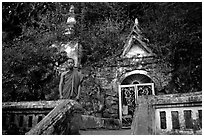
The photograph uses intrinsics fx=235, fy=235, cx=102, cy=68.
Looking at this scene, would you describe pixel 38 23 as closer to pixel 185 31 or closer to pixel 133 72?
pixel 133 72

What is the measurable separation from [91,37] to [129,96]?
11.5 ft

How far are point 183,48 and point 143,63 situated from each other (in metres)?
1.90

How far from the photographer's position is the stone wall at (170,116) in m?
3.88

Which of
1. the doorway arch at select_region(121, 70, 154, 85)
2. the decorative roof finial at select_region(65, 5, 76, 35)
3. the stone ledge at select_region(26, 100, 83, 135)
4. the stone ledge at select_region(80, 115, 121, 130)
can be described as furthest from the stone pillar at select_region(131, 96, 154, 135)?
A: the decorative roof finial at select_region(65, 5, 76, 35)

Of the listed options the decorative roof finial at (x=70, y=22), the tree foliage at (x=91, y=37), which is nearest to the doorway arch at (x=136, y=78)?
the tree foliage at (x=91, y=37)

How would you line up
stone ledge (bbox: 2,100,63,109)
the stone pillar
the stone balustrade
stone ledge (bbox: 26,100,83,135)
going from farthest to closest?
stone ledge (bbox: 2,100,63,109)
the stone balustrade
stone ledge (bbox: 26,100,83,135)
the stone pillar

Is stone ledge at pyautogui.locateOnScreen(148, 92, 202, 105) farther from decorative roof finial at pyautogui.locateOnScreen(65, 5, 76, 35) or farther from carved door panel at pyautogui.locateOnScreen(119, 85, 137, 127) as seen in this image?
decorative roof finial at pyautogui.locateOnScreen(65, 5, 76, 35)

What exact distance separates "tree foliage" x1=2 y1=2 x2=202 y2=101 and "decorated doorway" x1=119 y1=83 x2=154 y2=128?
3.99 ft

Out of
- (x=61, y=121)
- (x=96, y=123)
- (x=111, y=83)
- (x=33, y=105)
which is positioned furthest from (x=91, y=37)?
(x=61, y=121)

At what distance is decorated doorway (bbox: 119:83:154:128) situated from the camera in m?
10.5

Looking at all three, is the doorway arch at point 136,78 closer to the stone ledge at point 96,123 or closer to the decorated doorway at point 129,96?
the decorated doorway at point 129,96

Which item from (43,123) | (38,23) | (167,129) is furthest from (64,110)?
(38,23)

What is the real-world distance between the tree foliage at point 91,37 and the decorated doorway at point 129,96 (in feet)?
3.99

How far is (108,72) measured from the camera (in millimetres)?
11430
